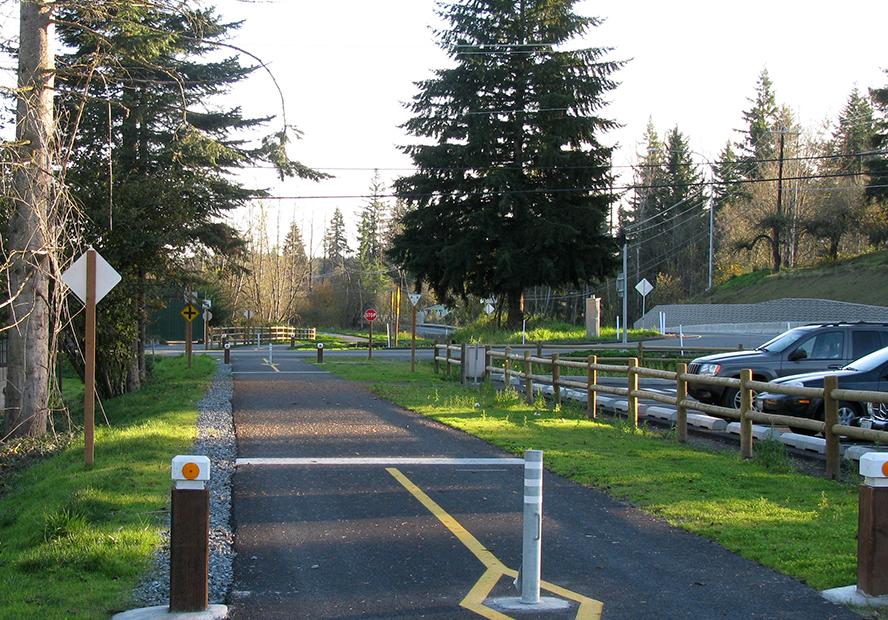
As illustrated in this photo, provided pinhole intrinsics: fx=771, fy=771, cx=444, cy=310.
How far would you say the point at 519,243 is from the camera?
137 ft

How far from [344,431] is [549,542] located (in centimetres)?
669

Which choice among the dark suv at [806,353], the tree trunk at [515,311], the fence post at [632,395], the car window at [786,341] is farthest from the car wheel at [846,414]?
the tree trunk at [515,311]

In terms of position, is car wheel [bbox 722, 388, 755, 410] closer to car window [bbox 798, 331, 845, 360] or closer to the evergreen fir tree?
car window [bbox 798, 331, 845, 360]

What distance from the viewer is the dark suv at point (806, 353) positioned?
1379 cm

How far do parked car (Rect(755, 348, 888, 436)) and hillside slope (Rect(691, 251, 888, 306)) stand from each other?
3696 centimetres

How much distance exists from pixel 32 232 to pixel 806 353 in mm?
13928

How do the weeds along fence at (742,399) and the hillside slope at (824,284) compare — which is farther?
the hillside slope at (824,284)

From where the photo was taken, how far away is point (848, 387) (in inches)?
421

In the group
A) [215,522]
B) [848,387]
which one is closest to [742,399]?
[848,387]

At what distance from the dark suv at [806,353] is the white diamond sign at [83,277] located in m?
9.73

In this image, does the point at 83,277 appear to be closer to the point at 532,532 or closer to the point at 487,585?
the point at 487,585

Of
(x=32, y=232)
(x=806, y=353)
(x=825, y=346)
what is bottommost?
(x=806, y=353)

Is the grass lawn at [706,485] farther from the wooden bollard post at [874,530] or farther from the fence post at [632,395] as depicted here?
the wooden bollard post at [874,530]

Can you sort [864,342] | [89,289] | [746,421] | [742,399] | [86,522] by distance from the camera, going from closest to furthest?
[86,522]
[89,289]
[746,421]
[742,399]
[864,342]
